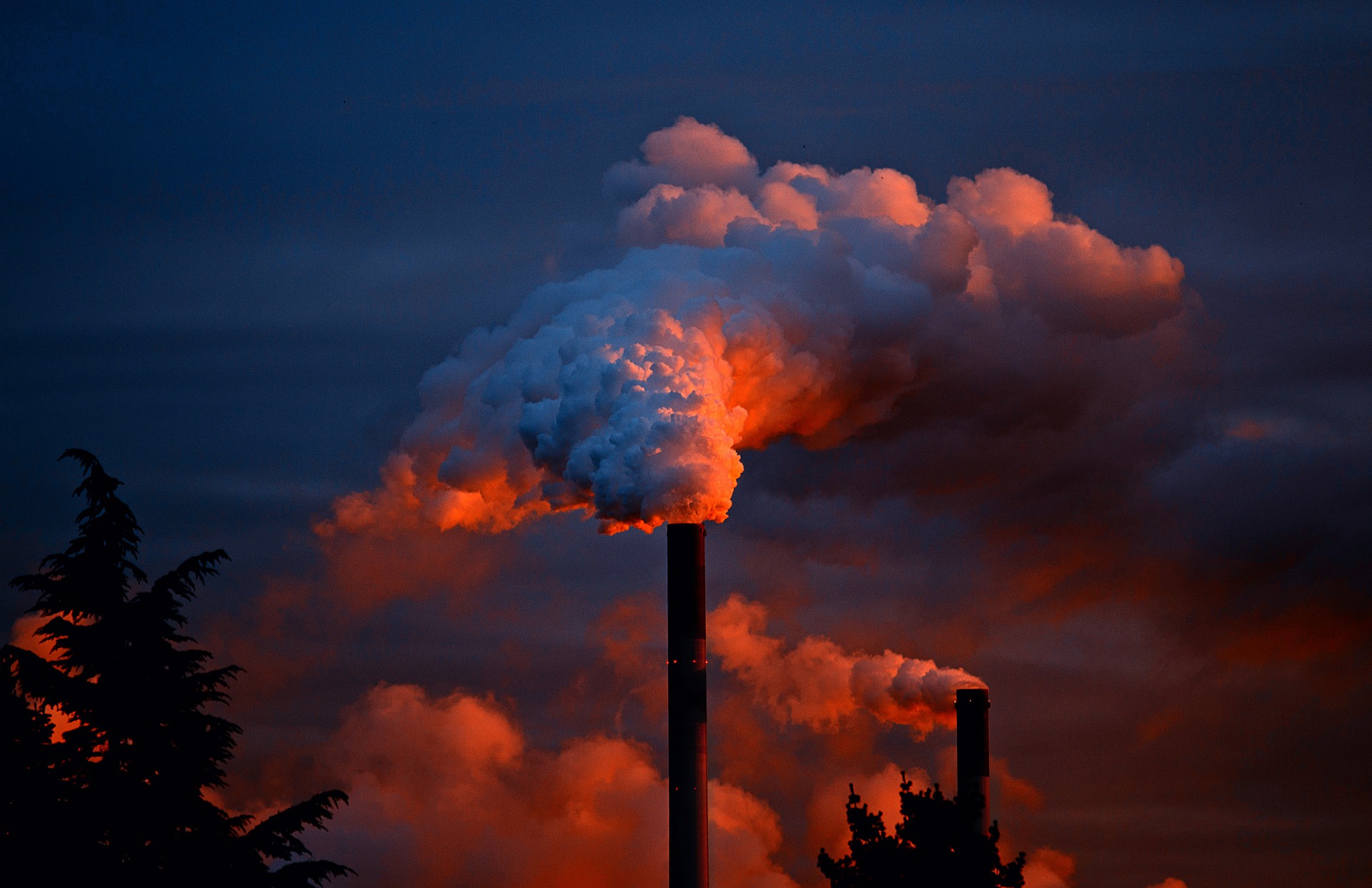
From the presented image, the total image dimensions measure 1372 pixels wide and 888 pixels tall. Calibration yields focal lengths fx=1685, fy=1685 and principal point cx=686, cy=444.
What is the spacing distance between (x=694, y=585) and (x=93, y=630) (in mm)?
29853

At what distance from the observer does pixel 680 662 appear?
51.8 meters

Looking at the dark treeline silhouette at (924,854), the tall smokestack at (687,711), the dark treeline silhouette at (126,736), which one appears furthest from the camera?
the tall smokestack at (687,711)

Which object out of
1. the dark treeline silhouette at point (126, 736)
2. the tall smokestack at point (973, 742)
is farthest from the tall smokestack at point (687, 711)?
the dark treeline silhouette at point (126, 736)

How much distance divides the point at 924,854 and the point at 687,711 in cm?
1212

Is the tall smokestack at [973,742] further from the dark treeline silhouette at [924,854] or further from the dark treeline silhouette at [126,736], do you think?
the dark treeline silhouette at [126,736]

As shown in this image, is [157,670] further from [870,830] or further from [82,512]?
[870,830]

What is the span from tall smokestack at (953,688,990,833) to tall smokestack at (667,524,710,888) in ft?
31.0

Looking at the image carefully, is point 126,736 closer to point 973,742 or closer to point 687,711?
point 687,711

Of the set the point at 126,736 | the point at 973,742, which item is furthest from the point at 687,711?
the point at 126,736

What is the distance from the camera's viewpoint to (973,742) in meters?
57.1

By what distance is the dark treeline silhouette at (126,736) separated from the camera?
72.8 feet

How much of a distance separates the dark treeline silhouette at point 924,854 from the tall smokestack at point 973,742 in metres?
13.7

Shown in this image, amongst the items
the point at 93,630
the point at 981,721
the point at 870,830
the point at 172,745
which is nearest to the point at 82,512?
the point at 93,630

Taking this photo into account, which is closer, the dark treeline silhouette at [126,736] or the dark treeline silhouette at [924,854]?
the dark treeline silhouette at [126,736]
